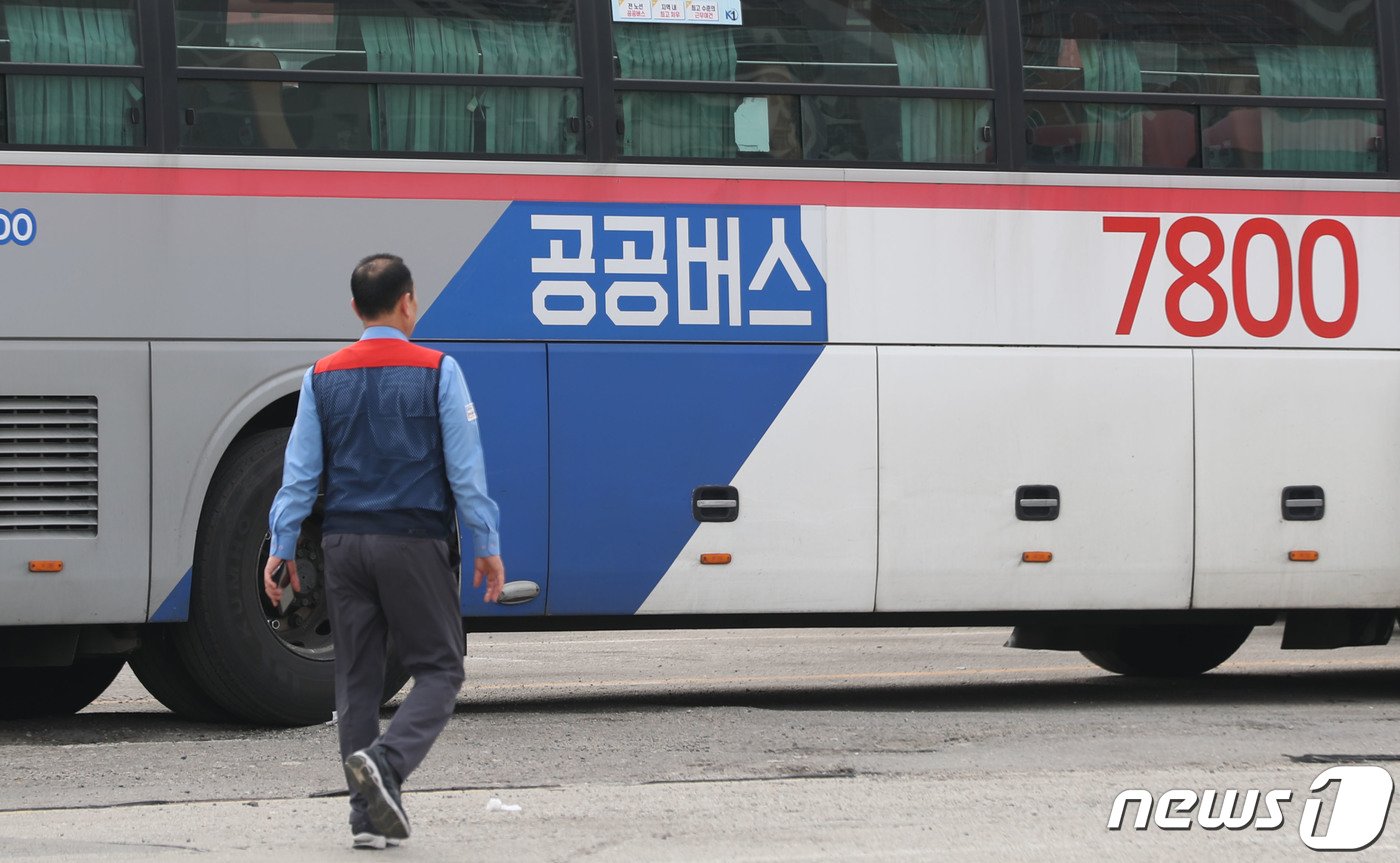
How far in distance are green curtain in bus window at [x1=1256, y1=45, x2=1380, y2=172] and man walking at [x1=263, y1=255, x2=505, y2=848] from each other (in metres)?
5.44

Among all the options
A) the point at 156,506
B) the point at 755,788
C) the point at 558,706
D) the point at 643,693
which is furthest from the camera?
the point at 643,693

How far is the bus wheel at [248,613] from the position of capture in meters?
8.82

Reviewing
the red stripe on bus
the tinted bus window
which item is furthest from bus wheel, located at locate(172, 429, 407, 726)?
the tinted bus window

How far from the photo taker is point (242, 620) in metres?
8.86

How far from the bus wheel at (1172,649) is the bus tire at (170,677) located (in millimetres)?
5266

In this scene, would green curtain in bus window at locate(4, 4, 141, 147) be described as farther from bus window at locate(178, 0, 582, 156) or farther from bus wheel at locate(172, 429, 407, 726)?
bus wheel at locate(172, 429, 407, 726)

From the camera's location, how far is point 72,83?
8.78 metres

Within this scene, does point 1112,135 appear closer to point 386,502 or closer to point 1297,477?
point 1297,477

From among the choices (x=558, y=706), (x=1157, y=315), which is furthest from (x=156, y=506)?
(x=1157, y=315)

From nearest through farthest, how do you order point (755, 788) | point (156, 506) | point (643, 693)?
point (755, 788) < point (156, 506) < point (643, 693)

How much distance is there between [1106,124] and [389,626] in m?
5.15

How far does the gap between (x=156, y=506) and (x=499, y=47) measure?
246 centimetres

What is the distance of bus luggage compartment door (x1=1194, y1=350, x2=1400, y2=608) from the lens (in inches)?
395

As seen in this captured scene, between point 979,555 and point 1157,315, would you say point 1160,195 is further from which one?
point 979,555
